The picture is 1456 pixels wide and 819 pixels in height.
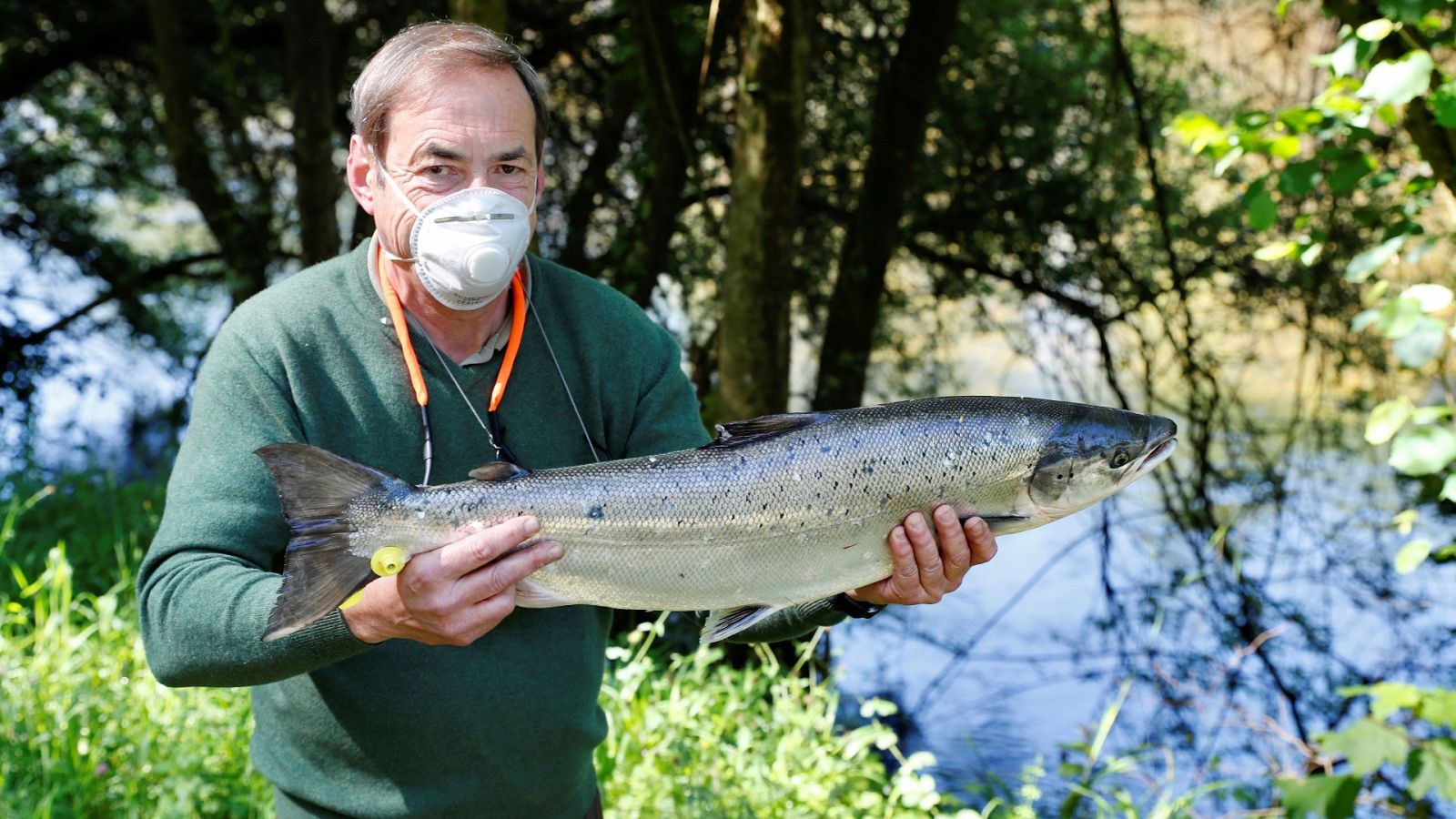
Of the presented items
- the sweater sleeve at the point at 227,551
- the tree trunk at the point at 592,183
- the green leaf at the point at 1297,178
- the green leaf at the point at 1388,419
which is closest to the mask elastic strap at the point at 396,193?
the sweater sleeve at the point at 227,551

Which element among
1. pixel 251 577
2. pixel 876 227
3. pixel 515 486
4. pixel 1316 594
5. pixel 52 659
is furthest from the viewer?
pixel 1316 594

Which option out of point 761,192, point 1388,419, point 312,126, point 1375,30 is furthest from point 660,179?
point 1388,419

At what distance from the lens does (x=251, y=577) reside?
2.17m

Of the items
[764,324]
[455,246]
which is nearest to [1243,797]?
[764,324]

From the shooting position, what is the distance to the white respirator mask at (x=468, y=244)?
2.43 meters

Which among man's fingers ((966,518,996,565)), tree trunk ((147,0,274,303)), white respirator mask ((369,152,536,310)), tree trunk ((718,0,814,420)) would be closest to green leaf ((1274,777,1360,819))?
man's fingers ((966,518,996,565))

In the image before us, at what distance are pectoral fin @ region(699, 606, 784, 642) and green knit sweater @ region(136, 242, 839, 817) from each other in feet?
0.70

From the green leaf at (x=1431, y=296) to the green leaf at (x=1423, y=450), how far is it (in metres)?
0.32

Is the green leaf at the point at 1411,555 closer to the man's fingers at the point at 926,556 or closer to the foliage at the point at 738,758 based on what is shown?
the foliage at the point at 738,758

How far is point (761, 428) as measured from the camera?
2.48 metres

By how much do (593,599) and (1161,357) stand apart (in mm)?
10918

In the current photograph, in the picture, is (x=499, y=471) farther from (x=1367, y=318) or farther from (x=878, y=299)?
(x=878, y=299)

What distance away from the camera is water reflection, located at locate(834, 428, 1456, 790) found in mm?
7703

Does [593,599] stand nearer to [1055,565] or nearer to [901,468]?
[901,468]
